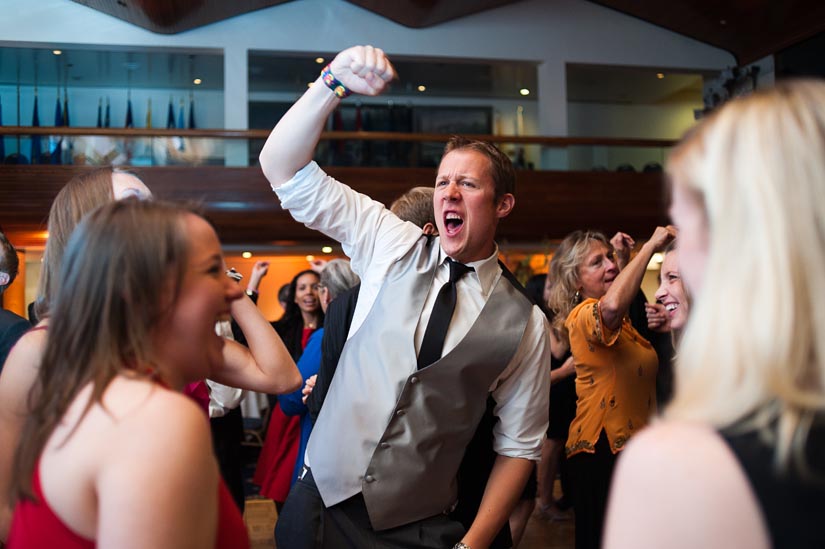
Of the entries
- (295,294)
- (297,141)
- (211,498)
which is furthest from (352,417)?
(295,294)

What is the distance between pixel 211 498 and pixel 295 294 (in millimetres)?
4214

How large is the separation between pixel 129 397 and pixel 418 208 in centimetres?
178

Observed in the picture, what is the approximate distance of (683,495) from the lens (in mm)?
797

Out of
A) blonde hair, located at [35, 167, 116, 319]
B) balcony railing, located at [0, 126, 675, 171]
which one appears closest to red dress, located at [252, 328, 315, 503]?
blonde hair, located at [35, 167, 116, 319]

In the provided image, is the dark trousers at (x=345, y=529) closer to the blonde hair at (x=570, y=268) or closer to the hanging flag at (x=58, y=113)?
the blonde hair at (x=570, y=268)

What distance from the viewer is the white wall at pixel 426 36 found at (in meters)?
10.8

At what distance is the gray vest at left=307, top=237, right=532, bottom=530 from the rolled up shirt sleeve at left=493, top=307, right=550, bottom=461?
8 centimetres

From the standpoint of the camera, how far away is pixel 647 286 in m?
13.8

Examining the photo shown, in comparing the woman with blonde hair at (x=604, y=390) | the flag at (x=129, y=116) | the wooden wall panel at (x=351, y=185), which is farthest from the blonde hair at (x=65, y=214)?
the flag at (x=129, y=116)

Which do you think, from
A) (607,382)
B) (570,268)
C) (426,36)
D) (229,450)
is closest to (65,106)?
(426,36)

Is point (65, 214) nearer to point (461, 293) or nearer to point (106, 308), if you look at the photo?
point (106, 308)

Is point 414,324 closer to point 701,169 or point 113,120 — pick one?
point 701,169

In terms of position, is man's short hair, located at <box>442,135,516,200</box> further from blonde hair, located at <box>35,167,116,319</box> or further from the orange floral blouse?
the orange floral blouse

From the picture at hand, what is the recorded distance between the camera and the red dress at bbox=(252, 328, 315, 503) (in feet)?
12.6
